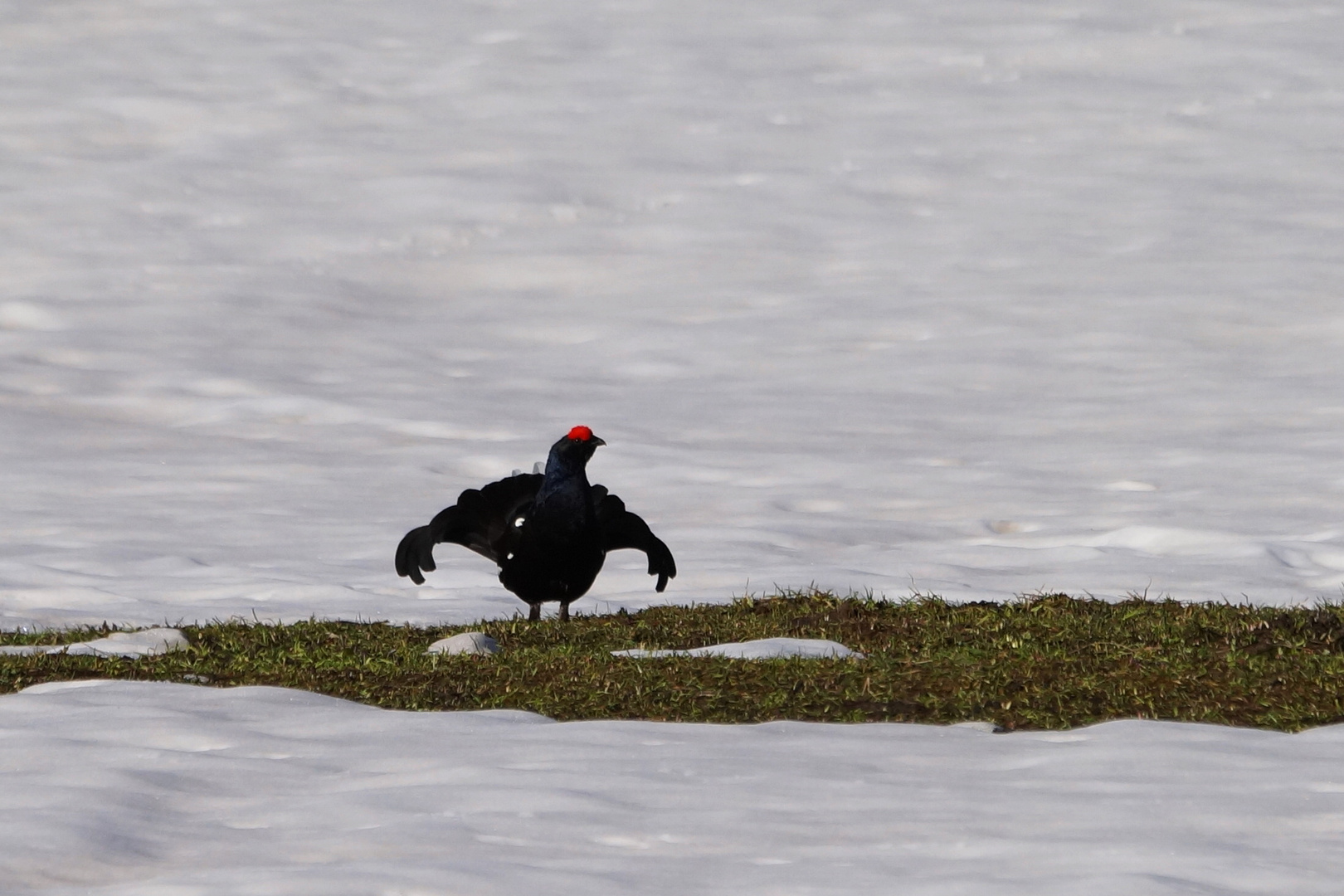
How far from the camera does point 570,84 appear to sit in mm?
50188

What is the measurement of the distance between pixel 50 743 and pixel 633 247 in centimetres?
3431

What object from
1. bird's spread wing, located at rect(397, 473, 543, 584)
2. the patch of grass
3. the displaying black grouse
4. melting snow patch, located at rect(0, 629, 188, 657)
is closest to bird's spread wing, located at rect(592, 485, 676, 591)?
the displaying black grouse

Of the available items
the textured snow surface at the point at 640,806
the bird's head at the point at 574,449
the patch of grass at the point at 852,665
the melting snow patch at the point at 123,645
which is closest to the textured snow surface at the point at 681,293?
the bird's head at the point at 574,449

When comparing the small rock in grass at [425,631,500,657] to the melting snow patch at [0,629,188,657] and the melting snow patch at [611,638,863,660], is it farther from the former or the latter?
the melting snow patch at [0,629,188,657]

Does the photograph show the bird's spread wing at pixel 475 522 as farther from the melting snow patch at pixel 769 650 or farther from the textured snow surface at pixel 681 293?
the melting snow patch at pixel 769 650

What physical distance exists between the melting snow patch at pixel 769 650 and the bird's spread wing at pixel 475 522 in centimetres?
311

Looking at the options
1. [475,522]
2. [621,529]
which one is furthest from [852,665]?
[475,522]

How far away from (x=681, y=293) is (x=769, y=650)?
27.7 meters

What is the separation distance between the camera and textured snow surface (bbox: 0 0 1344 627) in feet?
68.7

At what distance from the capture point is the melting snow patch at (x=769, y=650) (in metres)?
11.1

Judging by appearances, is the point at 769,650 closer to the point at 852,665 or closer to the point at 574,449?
the point at 852,665

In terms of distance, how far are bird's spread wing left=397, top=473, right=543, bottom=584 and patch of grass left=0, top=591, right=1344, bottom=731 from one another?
1032 millimetres

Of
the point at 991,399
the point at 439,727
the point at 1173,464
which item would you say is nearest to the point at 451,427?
the point at 991,399

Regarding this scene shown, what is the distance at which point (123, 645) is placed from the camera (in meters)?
12.0
